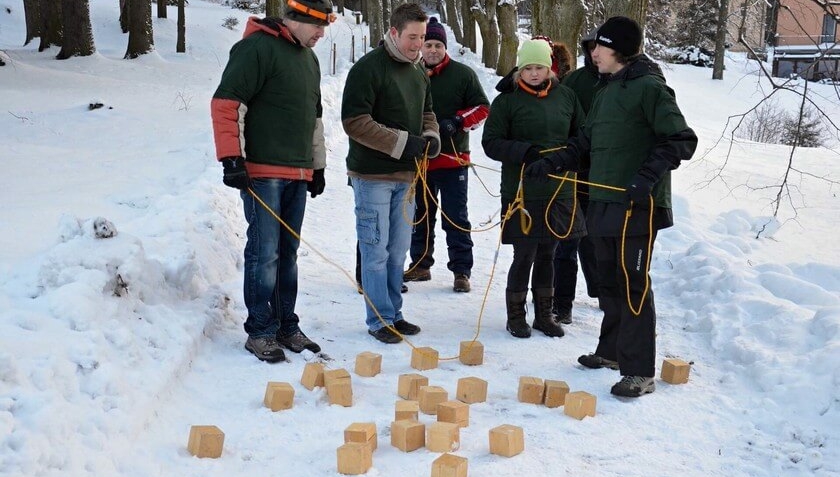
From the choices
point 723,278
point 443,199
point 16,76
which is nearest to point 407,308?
point 443,199

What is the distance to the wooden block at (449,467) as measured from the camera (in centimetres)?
328

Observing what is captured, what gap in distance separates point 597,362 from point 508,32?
16.3 m

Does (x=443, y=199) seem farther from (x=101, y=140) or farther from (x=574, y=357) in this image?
(x=101, y=140)

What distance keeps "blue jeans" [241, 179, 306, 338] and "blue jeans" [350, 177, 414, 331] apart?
1.56 ft

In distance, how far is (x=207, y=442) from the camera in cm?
353

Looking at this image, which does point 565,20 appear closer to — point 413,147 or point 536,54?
point 536,54

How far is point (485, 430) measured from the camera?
3975 mm

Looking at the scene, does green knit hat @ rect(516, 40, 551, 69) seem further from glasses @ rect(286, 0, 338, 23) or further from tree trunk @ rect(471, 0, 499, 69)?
tree trunk @ rect(471, 0, 499, 69)

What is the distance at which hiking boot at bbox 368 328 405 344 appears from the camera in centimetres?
533

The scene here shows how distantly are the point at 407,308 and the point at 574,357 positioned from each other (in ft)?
4.90

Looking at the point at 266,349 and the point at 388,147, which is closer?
the point at 266,349

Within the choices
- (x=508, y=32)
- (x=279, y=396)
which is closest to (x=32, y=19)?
(x=508, y=32)

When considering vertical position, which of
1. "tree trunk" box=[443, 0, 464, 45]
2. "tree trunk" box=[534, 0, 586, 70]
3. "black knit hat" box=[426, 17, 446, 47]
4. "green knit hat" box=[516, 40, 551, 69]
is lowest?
"green knit hat" box=[516, 40, 551, 69]

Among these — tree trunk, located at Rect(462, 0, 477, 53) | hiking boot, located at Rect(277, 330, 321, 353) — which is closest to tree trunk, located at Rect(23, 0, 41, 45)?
tree trunk, located at Rect(462, 0, 477, 53)
